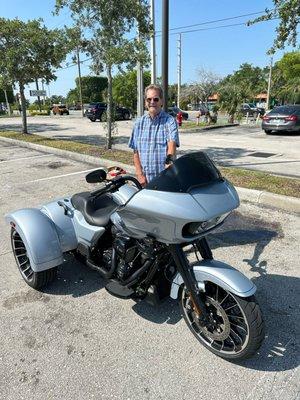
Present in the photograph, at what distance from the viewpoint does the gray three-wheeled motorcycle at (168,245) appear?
2.26 metres

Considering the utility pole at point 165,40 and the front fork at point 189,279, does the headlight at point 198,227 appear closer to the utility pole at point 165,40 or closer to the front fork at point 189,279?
the front fork at point 189,279

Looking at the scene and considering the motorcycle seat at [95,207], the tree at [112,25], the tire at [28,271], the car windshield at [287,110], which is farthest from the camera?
the car windshield at [287,110]

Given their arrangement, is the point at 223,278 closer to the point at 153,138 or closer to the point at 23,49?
the point at 153,138

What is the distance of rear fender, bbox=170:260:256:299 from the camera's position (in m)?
2.33

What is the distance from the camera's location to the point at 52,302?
11.0 ft

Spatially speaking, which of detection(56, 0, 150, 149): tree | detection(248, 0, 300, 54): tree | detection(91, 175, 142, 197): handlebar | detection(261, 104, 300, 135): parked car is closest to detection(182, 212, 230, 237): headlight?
detection(91, 175, 142, 197): handlebar

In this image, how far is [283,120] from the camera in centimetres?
1691

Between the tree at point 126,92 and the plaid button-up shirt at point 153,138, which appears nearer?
the plaid button-up shirt at point 153,138

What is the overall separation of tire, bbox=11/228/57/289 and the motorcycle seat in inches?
27.8

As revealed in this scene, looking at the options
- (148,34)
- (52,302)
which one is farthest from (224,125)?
(52,302)

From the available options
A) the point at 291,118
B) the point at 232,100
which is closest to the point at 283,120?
the point at 291,118

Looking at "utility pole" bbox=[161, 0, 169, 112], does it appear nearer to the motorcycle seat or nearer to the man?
→ the man

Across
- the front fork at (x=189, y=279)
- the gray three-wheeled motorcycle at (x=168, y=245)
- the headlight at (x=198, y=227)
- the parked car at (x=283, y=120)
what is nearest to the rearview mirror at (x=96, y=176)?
the gray three-wheeled motorcycle at (x=168, y=245)

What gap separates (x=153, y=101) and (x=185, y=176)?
151 cm
